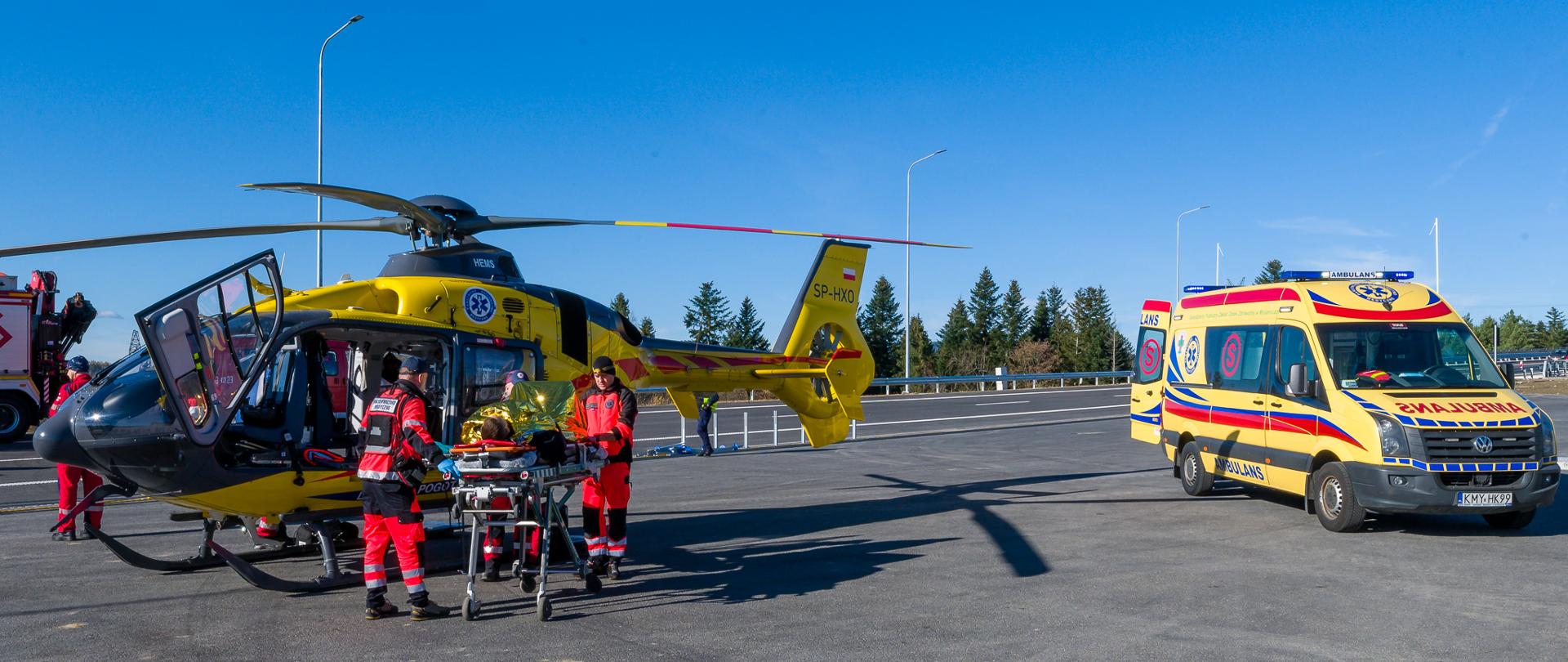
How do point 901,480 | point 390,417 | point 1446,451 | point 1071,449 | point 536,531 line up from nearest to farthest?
1. point 390,417
2. point 536,531
3. point 1446,451
4. point 901,480
5. point 1071,449

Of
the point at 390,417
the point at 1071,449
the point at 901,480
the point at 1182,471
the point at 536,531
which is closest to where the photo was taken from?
the point at 390,417

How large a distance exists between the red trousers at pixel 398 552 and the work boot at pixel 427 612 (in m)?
0.05

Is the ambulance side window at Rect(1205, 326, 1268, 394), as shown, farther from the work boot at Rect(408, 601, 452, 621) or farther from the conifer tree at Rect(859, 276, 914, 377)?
the conifer tree at Rect(859, 276, 914, 377)

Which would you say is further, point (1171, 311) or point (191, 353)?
point (1171, 311)

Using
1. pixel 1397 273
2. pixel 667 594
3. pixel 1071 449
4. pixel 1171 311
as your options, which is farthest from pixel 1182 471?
pixel 667 594

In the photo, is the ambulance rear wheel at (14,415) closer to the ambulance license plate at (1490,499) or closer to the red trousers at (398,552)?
the red trousers at (398,552)

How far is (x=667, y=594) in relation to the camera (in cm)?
756

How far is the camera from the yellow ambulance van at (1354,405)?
9.24 m

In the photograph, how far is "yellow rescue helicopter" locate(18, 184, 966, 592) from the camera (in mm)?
7004

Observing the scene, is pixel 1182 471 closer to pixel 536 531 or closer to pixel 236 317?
pixel 536 531

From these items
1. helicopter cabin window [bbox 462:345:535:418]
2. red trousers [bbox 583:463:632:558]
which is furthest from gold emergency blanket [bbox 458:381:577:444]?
red trousers [bbox 583:463:632:558]

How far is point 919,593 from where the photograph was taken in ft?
24.7

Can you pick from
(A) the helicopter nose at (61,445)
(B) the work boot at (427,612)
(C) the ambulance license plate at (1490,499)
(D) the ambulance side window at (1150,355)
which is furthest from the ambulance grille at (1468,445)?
(A) the helicopter nose at (61,445)

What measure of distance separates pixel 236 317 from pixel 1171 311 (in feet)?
35.3
